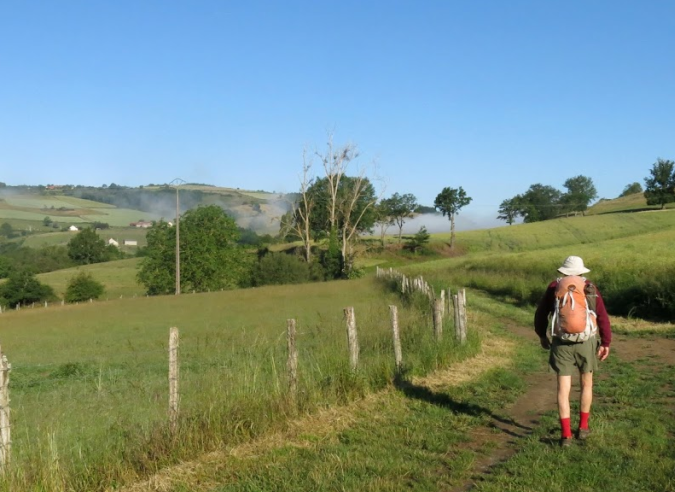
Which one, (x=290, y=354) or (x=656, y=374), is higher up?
(x=290, y=354)

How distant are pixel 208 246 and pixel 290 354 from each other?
60219mm

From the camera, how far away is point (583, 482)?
601cm

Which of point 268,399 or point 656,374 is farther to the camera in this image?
point 656,374

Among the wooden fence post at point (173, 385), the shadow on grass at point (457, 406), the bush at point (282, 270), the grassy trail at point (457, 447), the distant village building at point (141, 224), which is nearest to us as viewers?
the grassy trail at point (457, 447)

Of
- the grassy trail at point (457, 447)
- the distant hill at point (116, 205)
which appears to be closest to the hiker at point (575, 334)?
the grassy trail at point (457, 447)

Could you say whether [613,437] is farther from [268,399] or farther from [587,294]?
[268,399]

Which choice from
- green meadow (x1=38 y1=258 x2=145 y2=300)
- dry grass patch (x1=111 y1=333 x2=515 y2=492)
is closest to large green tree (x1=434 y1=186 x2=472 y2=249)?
green meadow (x1=38 y1=258 x2=145 y2=300)

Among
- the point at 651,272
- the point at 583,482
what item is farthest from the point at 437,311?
the point at 651,272

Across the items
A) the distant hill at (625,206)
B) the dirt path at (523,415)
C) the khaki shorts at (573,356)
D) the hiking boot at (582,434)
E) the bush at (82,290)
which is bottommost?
the bush at (82,290)

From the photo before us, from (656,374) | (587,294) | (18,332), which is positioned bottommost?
(18,332)

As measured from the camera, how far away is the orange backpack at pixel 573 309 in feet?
23.8

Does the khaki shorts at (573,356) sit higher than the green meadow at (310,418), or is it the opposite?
the khaki shorts at (573,356)

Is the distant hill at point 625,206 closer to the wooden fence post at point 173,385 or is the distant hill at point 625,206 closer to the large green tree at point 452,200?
the large green tree at point 452,200

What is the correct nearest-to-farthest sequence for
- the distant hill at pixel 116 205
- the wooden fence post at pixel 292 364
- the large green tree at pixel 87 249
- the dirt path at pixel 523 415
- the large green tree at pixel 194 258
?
the dirt path at pixel 523 415
the wooden fence post at pixel 292 364
the large green tree at pixel 194 258
the large green tree at pixel 87 249
the distant hill at pixel 116 205
